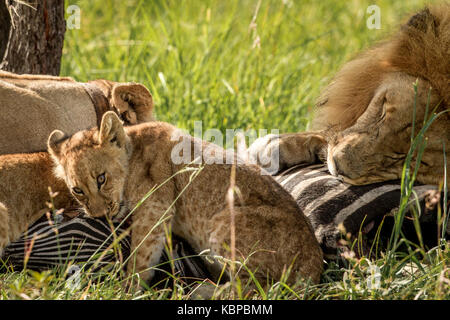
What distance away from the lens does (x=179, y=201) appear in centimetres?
324

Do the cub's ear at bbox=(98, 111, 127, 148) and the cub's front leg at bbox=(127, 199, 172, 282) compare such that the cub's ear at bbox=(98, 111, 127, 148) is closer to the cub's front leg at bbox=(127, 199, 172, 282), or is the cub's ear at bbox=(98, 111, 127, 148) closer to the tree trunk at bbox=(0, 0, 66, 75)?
the cub's front leg at bbox=(127, 199, 172, 282)

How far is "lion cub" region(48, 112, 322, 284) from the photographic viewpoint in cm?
297

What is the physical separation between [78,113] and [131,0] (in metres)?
5.00

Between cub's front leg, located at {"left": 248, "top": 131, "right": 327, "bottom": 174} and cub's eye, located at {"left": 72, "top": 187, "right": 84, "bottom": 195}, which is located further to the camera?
cub's front leg, located at {"left": 248, "top": 131, "right": 327, "bottom": 174}

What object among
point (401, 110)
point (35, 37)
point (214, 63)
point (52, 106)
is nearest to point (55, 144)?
point (52, 106)

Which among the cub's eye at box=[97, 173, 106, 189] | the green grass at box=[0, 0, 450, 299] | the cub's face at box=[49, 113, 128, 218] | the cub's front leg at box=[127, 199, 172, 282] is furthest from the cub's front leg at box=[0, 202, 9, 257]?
the green grass at box=[0, 0, 450, 299]

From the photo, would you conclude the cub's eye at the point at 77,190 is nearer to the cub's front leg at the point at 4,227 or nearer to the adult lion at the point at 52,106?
the cub's front leg at the point at 4,227

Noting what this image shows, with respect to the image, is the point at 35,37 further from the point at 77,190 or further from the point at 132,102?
the point at 77,190

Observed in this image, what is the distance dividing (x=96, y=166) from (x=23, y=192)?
41 centimetres

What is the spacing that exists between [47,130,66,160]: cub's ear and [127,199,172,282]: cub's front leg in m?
0.49

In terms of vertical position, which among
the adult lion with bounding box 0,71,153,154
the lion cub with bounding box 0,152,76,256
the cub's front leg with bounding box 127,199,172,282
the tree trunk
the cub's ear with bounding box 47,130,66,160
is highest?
the tree trunk

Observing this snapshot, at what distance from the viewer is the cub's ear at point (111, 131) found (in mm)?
3098
